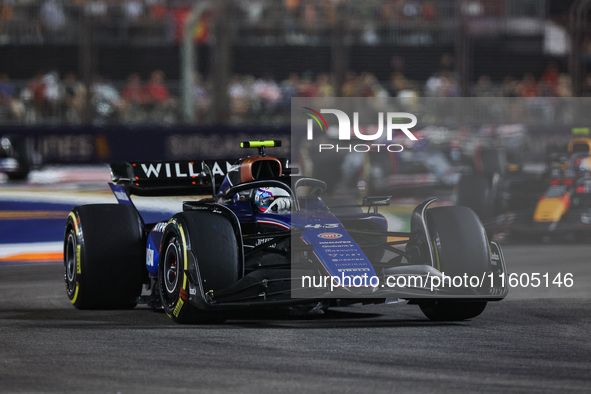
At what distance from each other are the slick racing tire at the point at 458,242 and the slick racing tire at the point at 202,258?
4.03 ft

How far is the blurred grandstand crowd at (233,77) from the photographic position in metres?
17.3

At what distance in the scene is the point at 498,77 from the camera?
18.5m

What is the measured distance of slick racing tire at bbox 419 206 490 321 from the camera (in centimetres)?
681

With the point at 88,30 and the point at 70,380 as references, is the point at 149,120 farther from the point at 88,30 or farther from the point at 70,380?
the point at 70,380

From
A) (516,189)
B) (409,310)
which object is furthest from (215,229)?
(516,189)

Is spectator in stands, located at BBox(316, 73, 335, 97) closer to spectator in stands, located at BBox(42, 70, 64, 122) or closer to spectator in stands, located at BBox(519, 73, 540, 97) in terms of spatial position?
spectator in stands, located at BBox(519, 73, 540, 97)

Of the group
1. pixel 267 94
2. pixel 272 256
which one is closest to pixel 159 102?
pixel 267 94

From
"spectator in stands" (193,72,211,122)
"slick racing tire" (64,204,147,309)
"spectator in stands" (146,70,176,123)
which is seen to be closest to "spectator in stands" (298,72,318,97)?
"spectator in stands" (193,72,211,122)

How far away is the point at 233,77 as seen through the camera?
59.1 feet

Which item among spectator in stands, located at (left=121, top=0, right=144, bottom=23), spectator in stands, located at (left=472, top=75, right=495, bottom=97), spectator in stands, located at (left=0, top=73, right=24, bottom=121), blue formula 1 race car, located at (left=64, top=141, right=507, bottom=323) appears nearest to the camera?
blue formula 1 race car, located at (left=64, top=141, right=507, bottom=323)

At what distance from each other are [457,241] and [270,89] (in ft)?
38.3

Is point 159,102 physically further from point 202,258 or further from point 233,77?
point 202,258

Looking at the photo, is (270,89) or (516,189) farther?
(270,89)

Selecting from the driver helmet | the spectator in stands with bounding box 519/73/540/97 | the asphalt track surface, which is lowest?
the asphalt track surface
